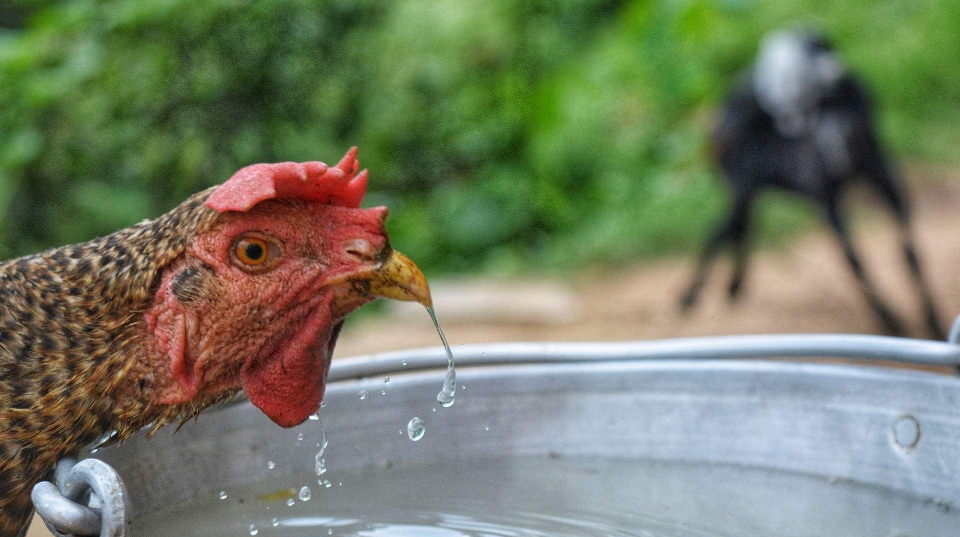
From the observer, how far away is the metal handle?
3.95ft

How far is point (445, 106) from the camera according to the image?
25.6 ft

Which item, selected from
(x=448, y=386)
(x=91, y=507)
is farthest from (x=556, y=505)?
(x=91, y=507)

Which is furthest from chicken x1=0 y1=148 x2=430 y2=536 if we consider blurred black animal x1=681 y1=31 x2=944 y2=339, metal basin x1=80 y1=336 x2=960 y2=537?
blurred black animal x1=681 y1=31 x2=944 y2=339

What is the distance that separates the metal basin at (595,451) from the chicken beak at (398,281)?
31cm

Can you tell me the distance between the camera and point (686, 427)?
1.89 meters

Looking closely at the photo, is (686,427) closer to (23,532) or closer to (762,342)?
(762,342)

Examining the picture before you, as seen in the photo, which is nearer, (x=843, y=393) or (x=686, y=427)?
(x=843, y=393)

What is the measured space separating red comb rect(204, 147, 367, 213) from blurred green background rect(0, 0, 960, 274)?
6.23 ft

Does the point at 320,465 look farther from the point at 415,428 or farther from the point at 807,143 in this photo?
the point at 807,143

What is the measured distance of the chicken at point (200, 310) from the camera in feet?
5.05

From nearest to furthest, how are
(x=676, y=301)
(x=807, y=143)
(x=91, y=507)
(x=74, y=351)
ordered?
(x=91, y=507) < (x=74, y=351) < (x=807, y=143) < (x=676, y=301)

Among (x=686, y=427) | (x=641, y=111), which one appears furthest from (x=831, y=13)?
(x=686, y=427)

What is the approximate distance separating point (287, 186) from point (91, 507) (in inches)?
23.1

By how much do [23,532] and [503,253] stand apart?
273 inches
